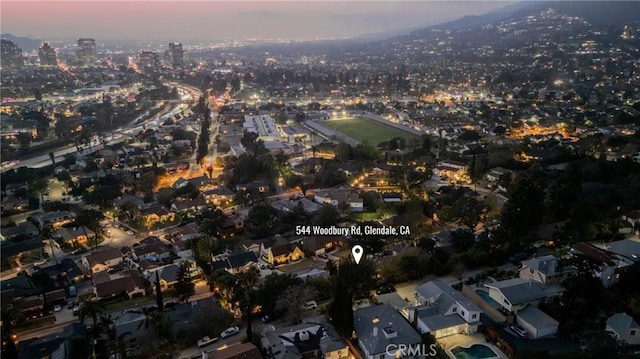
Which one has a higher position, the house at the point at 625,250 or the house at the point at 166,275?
the house at the point at 625,250

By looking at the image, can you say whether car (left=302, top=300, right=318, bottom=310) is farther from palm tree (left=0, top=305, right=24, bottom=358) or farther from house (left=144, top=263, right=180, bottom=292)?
palm tree (left=0, top=305, right=24, bottom=358)

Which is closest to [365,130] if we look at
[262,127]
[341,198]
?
[262,127]

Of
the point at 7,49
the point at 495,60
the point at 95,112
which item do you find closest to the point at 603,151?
the point at 95,112

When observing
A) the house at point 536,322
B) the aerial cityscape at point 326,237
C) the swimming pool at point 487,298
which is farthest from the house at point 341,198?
the house at point 536,322

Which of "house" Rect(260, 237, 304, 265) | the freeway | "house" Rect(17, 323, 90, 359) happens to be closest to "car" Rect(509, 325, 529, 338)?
"house" Rect(260, 237, 304, 265)

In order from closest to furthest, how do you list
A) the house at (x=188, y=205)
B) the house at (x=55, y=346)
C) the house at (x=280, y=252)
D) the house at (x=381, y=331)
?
1. the house at (x=381, y=331)
2. the house at (x=55, y=346)
3. the house at (x=280, y=252)
4. the house at (x=188, y=205)

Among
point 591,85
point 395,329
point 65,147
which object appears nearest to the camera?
point 395,329

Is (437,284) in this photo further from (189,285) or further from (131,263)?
(131,263)

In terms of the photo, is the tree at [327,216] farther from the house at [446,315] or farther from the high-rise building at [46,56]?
the high-rise building at [46,56]
